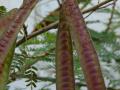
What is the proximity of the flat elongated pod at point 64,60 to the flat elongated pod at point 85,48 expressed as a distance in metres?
0.04

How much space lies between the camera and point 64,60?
0.71 m

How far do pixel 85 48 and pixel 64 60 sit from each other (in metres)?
0.06

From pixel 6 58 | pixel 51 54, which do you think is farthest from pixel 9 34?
pixel 51 54

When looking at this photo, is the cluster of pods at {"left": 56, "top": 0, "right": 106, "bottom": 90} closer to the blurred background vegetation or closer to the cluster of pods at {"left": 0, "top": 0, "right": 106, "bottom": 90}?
the cluster of pods at {"left": 0, "top": 0, "right": 106, "bottom": 90}

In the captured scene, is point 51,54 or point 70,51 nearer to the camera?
point 70,51

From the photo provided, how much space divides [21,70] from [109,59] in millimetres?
983

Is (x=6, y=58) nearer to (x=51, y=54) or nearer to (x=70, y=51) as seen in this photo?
(x=70, y=51)

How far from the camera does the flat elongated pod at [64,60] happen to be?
67 cm

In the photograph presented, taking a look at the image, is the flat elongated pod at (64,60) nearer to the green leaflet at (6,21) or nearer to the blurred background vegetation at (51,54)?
the green leaflet at (6,21)

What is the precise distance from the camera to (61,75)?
0.70m

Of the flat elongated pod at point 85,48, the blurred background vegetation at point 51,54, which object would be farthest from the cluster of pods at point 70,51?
the blurred background vegetation at point 51,54

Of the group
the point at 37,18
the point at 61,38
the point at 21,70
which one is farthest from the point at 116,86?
the point at 61,38

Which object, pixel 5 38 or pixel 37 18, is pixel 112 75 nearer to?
pixel 37 18

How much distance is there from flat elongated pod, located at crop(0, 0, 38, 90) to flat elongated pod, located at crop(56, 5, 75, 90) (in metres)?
0.07
